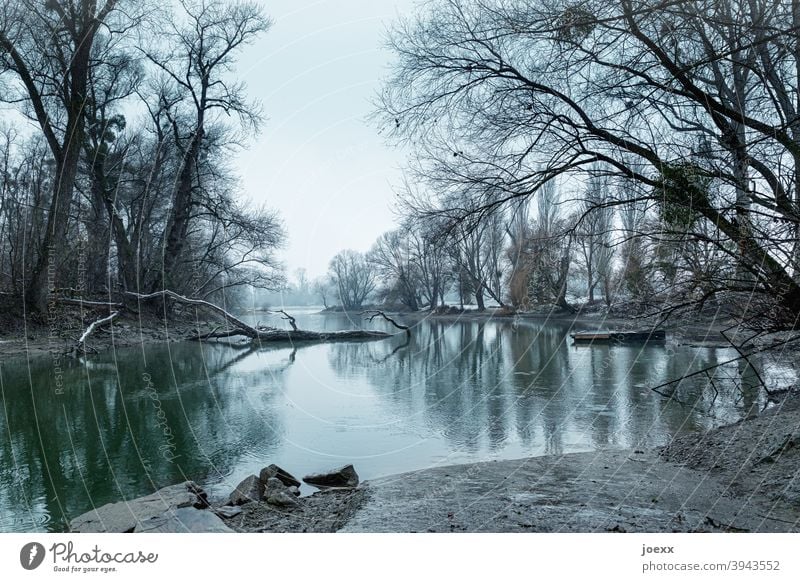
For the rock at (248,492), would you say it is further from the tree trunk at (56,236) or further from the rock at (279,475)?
the tree trunk at (56,236)

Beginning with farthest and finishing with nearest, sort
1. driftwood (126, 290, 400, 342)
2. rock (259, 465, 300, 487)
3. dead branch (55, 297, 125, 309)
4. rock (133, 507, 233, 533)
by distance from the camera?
driftwood (126, 290, 400, 342), dead branch (55, 297, 125, 309), rock (259, 465, 300, 487), rock (133, 507, 233, 533)

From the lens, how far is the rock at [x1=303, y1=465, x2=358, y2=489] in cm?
301

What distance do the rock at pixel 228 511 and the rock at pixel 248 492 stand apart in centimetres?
18

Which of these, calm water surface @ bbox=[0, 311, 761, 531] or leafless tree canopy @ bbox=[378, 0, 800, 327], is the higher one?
leafless tree canopy @ bbox=[378, 0, 800, 327]

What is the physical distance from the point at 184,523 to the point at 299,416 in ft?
8.69

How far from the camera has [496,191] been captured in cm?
340

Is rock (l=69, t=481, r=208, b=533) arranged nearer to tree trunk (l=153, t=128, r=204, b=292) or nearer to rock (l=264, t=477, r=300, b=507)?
rock (l=264, t=477, r=300, b=507)

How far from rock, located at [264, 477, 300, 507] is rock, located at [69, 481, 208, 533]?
0.30 m

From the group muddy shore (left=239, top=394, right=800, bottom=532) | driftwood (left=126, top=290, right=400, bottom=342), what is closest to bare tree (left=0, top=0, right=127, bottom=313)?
muddy shore (left=239, top=394, right=800, bottom=532)

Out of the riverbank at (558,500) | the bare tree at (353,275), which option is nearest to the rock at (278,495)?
the riverbank at (558,500)

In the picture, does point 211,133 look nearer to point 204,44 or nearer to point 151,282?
point 204,44

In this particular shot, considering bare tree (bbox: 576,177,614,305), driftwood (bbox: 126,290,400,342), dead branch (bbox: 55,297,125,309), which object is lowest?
driftwood (bbox: 126,290,400,342)

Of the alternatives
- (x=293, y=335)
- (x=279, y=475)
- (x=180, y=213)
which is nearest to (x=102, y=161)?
(x=180, y=213)

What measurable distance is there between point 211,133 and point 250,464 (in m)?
2.85
